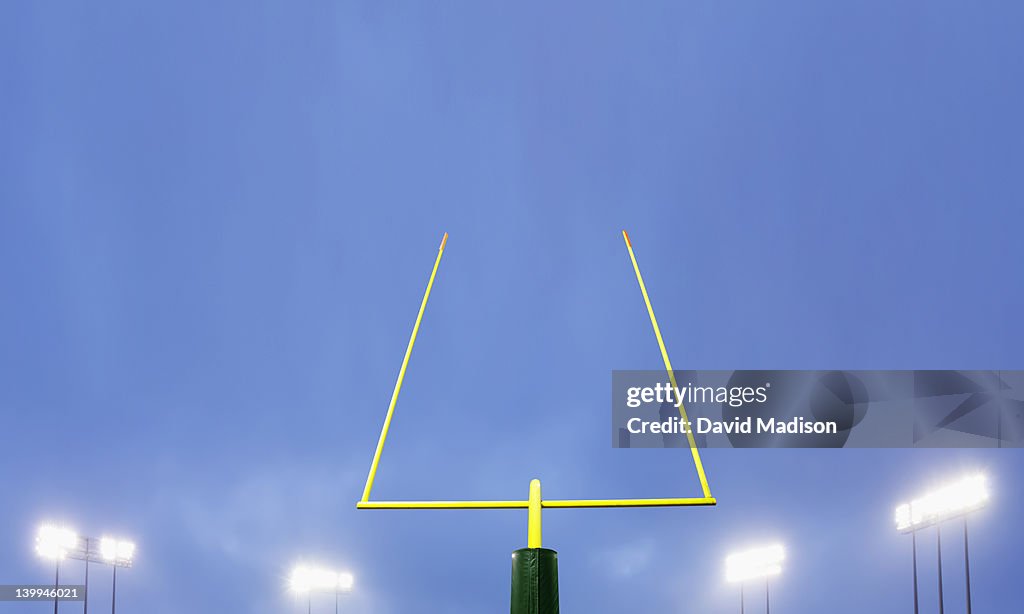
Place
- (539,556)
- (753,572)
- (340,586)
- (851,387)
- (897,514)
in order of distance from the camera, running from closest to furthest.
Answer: (539,556) < (851,387) < (897,514) < (753,572) < (340,586)

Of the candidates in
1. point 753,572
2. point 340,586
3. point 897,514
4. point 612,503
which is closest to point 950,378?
point 897,514

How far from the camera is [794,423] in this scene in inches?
409

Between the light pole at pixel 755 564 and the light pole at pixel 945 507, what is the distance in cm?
458

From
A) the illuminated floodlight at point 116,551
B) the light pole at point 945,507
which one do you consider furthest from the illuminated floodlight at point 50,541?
the light pole at point 945,507

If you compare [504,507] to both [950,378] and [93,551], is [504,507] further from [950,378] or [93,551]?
[93,551]

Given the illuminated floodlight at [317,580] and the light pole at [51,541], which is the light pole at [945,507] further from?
the light pole at [51,541]

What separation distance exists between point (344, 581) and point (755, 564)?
53.6 feet

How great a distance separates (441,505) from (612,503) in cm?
93

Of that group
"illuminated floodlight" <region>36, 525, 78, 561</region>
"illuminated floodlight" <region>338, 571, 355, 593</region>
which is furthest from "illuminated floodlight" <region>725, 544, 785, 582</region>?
"illuminated floodlight" <region>36, 525, 78, 561</region>

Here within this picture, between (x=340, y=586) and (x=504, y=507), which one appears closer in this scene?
(x=504, y=507)

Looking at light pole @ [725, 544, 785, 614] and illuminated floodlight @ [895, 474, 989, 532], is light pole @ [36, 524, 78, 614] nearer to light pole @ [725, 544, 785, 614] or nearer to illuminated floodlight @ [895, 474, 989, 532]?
light pole @ [725, 544, 785, 614]

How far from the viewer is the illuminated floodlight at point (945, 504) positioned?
680 inches

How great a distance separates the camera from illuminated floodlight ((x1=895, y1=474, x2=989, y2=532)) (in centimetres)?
1727

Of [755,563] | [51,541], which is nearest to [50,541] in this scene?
[51,541]
